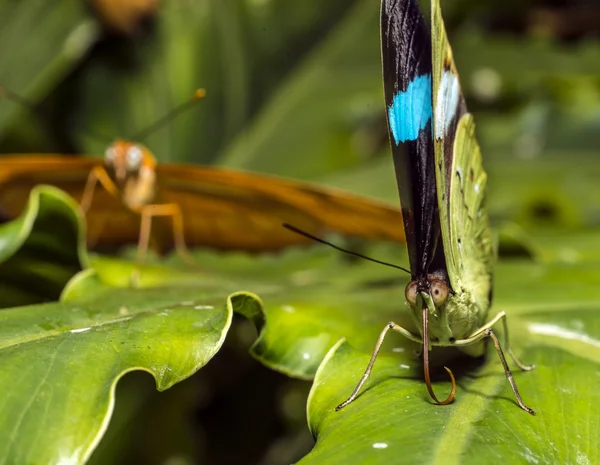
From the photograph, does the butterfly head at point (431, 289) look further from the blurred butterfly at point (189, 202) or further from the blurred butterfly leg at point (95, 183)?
the blurred butterfly leg at point (95, 183)

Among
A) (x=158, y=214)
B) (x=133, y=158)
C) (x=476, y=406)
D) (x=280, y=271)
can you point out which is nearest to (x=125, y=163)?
(x=133, y=158)

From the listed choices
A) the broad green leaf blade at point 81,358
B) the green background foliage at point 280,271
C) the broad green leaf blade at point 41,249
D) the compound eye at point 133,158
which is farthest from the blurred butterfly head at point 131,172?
the broad green leaf blade at point 81,358

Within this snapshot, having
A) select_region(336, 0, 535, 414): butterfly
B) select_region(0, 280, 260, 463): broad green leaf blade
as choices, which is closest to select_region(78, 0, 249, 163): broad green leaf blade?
select_region(0, 280, 260, 463): broad green leaf blade

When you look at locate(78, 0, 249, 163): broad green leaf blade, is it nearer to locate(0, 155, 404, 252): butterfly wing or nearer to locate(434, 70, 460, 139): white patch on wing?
locate(0, 155, 404, 252): butterfly wing

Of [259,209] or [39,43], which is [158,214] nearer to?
[259,209]

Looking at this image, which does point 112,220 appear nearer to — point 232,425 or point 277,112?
point 232,425
